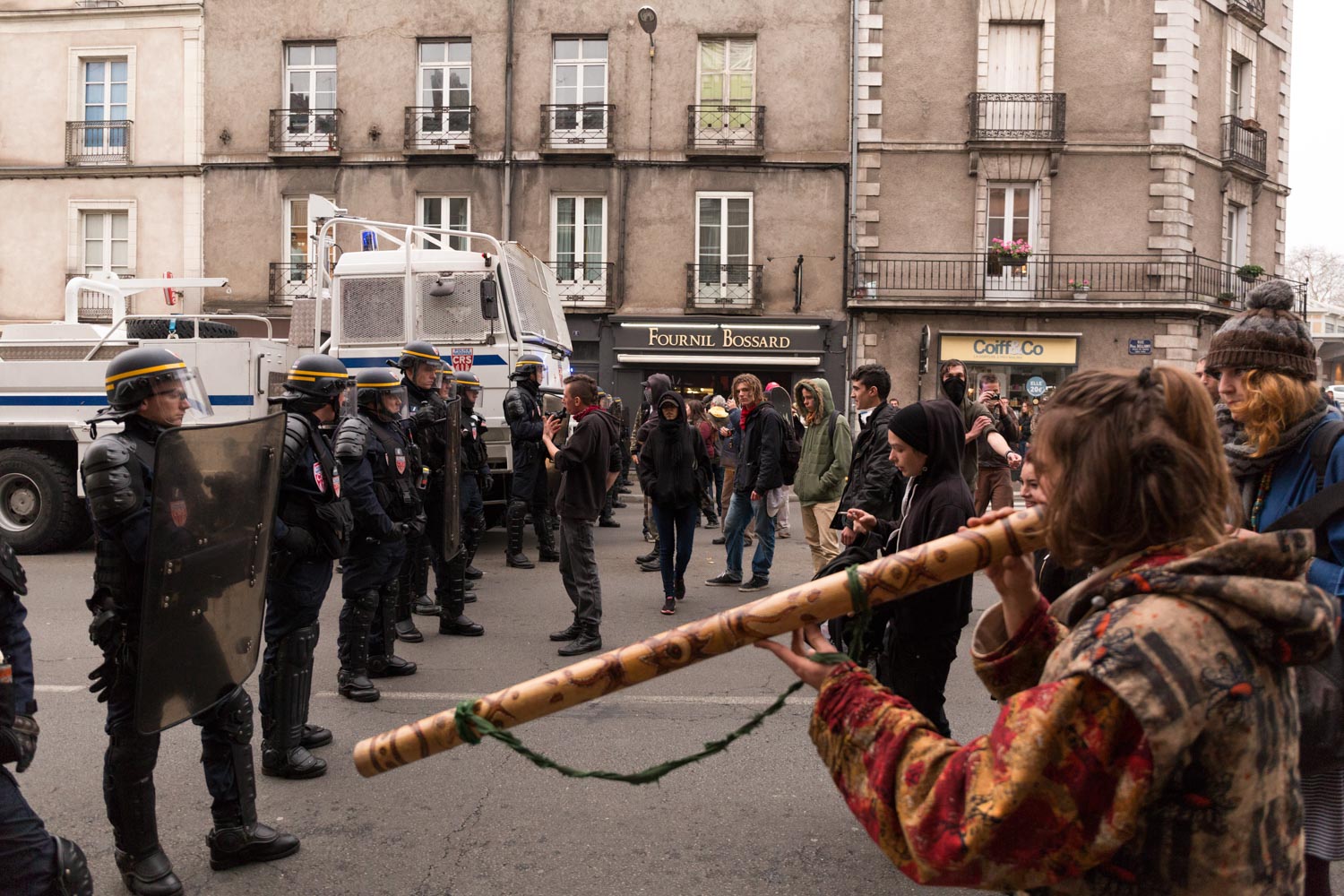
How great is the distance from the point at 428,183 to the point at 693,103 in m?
5.82

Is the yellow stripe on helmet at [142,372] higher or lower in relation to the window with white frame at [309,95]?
lower

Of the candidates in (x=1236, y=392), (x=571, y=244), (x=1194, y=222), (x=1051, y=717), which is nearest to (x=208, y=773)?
(x=1051, y=717)

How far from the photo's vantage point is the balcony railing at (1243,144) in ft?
74.1

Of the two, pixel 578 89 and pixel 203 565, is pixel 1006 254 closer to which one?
pixel 578 89

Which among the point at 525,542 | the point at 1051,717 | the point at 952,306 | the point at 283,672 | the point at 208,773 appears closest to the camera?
the point at 1051,717

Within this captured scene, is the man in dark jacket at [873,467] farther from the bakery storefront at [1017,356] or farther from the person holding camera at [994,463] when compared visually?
the bakery storefront at [1017,356]

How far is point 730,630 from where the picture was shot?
4.94ft

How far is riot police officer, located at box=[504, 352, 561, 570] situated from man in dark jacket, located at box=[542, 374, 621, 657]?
2664 mm

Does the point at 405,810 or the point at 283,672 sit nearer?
the point at 405,810

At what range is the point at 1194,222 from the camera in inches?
859

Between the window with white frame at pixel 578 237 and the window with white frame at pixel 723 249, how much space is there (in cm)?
206

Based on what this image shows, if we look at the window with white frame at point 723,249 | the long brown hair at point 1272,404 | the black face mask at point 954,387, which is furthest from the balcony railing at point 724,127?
the long brown hair at point 1272,404

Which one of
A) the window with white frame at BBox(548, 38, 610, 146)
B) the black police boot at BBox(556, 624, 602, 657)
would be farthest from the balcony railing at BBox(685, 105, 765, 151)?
the black police boot at BBox(556, 624, 602, 657)

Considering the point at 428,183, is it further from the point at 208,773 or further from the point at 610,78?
the point at 208,773
